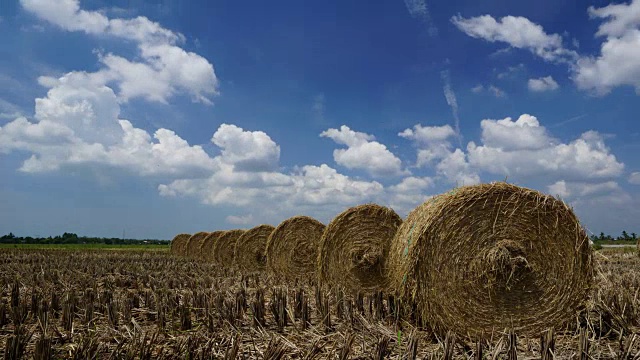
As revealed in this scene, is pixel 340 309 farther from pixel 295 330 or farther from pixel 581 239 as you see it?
pixel 581 239

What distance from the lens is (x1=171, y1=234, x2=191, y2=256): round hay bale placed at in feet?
83.3

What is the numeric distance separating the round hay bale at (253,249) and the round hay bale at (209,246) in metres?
4.73

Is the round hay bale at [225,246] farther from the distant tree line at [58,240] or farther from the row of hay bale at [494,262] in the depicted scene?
the distant tree line at [58,240]

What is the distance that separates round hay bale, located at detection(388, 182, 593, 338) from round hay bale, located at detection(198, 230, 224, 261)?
15248mm

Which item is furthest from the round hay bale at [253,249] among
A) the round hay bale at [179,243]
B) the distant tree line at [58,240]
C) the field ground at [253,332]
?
the distant tree line at [58,240]

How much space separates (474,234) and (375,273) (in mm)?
3259

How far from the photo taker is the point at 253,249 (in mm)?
14945

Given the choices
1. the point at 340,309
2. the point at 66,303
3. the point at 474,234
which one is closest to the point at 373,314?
the point at 340,309

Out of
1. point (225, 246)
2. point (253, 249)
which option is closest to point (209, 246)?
point (225, 246)

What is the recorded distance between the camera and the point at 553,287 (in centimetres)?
540

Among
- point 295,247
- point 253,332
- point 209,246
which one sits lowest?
point 253,332

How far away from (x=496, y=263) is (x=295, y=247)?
6798mm

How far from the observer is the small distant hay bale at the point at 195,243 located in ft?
74.0

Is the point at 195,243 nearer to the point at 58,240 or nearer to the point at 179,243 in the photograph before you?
the point at 179,243
